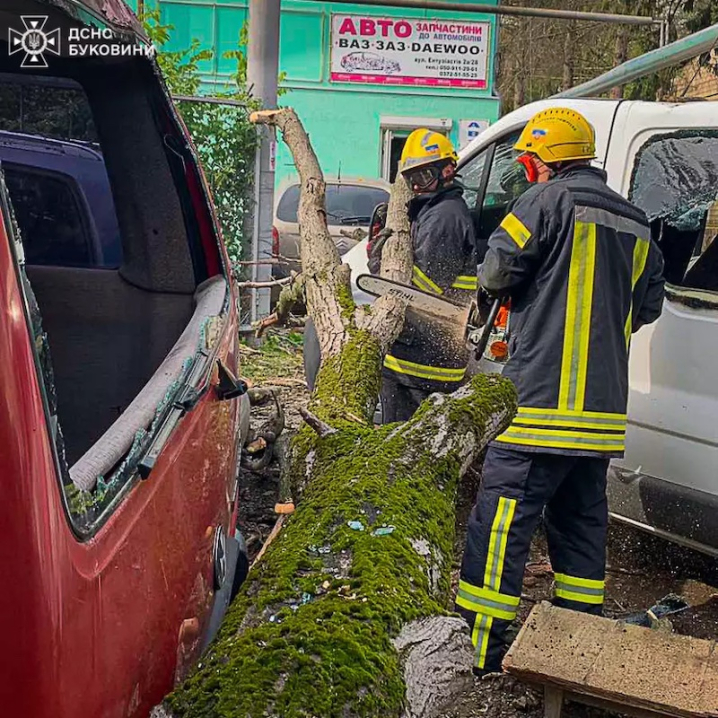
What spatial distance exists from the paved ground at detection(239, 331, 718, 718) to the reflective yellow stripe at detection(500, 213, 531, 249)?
1545mm

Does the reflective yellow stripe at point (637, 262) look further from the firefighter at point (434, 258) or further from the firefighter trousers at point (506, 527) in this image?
the firefighter at point (434, 258)

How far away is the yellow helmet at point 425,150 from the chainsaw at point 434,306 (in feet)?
2.91

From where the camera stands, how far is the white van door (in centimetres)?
361

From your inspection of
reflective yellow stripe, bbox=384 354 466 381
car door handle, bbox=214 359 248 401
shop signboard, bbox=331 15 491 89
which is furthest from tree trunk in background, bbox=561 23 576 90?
car door handle, bbox=214 359 248 401

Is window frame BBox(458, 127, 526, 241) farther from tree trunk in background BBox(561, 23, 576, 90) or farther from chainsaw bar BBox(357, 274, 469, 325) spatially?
tree trunk in background BBox(561, 23, 576, 90)

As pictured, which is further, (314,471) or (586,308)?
(586,308)

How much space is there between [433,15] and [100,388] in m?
16.7

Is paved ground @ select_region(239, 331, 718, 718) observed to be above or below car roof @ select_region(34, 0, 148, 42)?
below

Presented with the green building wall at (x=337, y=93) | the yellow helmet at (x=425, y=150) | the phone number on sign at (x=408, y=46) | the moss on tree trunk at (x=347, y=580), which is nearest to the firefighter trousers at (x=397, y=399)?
the yellow helmet at (x=425, y=150)

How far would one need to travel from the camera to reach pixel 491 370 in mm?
4379

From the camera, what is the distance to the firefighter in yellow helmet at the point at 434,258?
489 cm

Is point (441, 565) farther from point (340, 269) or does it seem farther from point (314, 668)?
point (340, 269)

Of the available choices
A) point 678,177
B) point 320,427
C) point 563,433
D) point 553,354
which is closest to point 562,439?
point 563,433

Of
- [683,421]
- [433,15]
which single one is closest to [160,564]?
[683,421]
